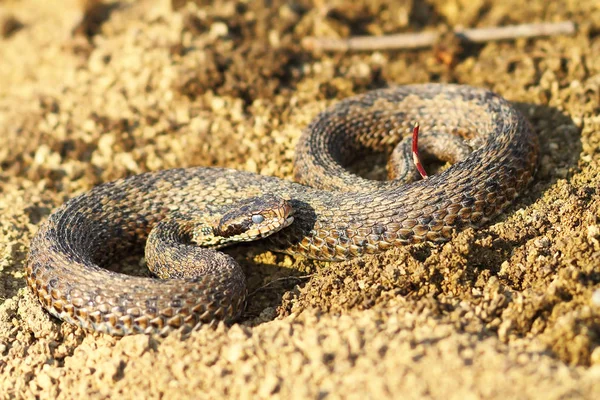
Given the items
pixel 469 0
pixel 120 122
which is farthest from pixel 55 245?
pixel 469 0

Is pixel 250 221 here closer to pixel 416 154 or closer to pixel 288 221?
pixel 288 221

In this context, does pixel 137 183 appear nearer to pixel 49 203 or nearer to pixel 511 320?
pixel 49 203

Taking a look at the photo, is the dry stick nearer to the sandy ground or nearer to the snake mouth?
the sandy ground

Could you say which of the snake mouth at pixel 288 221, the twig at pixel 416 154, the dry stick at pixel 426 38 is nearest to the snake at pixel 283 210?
the snake mouth at pixel 288 221

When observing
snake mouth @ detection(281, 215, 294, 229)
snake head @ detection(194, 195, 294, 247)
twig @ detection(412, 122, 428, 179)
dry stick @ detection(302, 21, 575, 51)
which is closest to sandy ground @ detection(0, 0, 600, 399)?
dry stick @ detection(302, 21, 575, 51)

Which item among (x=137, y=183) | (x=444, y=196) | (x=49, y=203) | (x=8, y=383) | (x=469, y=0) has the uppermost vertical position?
(x=469, y=0)
